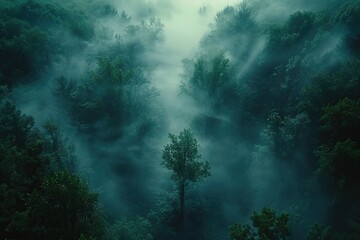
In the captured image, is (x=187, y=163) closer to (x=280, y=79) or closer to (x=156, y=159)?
(x=156, y=159)

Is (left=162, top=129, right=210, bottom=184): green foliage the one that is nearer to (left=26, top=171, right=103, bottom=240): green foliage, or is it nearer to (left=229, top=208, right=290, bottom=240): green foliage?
(left=26, top=171, right=103, bottom=240): green foliage

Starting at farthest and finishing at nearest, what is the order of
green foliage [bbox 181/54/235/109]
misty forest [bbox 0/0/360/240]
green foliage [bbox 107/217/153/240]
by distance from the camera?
green foliage [bbox 181/54/235/109] < green foliage [bbox 107/217/153/240] < misty forest [bbox 0/0/360/240]

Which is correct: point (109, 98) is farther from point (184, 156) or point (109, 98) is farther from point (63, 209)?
point (63, 209)

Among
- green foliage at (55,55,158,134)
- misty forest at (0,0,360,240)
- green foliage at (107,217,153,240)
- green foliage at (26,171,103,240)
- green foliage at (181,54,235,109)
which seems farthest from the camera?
green foliage at (55,55,158,134)

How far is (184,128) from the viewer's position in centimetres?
4409

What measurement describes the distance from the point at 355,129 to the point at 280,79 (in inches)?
845

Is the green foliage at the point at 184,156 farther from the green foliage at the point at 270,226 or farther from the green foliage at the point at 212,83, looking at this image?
the green foliage at the point at 212,83

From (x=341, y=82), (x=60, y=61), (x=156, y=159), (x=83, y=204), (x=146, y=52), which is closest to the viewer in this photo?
(x=83, y=204)

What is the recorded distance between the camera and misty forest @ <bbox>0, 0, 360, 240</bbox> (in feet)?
94.7

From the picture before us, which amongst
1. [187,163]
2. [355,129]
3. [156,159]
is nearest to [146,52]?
[156,159]

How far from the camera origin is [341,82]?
1496 inches

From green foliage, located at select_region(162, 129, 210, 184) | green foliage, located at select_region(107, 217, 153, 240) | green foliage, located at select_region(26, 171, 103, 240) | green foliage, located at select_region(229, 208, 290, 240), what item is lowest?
Result: green foliage, located at select_region(229, 208, 290, 240)

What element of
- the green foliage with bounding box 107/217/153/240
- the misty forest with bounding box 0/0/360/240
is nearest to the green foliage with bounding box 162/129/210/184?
the misty forest with bounding box 0/0/360/240

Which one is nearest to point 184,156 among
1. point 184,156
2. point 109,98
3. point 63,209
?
point 184,156
